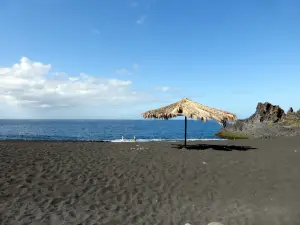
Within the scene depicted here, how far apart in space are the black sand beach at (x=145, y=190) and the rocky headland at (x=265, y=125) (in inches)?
1432

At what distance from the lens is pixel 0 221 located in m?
7.82

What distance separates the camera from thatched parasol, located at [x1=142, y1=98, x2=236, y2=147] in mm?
18688

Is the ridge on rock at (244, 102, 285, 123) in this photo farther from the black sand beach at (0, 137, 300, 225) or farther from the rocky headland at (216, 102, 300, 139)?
the black sand beach at (0, 137, 300, 225)

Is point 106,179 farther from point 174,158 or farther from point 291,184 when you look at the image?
point 291,184

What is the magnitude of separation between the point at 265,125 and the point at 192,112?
4052 cm

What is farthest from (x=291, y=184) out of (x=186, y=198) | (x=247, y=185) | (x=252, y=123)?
(x=252, y=123)

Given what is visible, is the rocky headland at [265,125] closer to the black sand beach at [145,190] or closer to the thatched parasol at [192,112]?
the thatched parasol at [192,112]

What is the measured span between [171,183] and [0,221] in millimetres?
6447

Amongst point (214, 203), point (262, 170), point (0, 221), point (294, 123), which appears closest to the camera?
point (0, 221)

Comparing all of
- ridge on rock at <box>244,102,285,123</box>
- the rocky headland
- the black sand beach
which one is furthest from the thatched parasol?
ridge on rock at <box>244,102,285,123</box>

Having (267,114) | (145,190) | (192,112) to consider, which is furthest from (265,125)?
(145,190)

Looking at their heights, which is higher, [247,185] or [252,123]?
[252,123]

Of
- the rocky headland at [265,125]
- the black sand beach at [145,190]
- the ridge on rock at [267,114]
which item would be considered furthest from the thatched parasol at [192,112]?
the ridge on rock at [267,114]

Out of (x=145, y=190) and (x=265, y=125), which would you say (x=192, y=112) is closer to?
(x=145, y=190)
